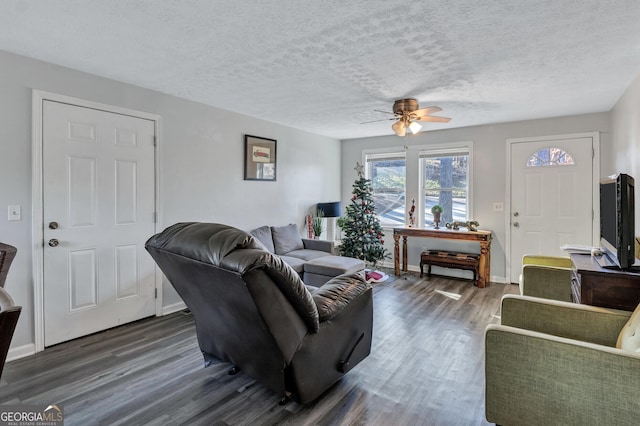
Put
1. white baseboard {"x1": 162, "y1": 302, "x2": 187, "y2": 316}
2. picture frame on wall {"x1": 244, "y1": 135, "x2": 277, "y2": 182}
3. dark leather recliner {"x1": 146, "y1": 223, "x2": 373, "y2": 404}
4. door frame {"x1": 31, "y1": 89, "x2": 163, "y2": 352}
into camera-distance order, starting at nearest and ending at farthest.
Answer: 1. dark leather recliner {"x1": 146, "y1": 223, "x2": 373, "y2": 404}
2. door frame {"x1": 31, "y1": 89, "x2": 163, "y2": 352}
3. white baseboard {"x1": 162, "y1": 302, "x2": 187, "y2": 316}
4. picture frame on wall {"x1": 244, "y1": 135, "x2": 277, "y2": 182}

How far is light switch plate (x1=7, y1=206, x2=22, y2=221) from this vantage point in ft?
8.43

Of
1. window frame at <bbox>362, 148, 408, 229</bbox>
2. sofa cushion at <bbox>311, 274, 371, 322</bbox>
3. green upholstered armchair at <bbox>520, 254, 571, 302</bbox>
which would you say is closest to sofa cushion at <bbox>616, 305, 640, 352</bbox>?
green upholstered armchair at <bbox>520, 254, 571, 302</bbox>

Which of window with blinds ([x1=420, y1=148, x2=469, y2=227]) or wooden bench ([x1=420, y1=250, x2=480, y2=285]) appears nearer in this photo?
wooden bench ([x1=420, y1=250, x2=480, y2=285])

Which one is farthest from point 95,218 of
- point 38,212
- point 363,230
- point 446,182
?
point 446,182

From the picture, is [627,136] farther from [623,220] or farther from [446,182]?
[446,182]

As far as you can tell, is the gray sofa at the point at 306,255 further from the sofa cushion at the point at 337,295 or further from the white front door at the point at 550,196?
the white front door at the point at 550,196

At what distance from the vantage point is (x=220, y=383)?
2.26 metres

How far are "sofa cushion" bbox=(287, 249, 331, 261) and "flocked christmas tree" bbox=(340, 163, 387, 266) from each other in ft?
2.37

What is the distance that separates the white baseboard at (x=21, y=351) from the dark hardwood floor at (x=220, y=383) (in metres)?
0.08

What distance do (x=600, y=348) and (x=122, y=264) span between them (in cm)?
365

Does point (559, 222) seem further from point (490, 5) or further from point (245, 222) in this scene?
point (245, 222)

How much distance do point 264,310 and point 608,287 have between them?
1891 millimetres

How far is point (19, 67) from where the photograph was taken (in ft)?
8.54

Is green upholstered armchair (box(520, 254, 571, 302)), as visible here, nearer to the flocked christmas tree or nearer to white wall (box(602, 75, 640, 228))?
white wall (box(602, 75, 640, 228))
